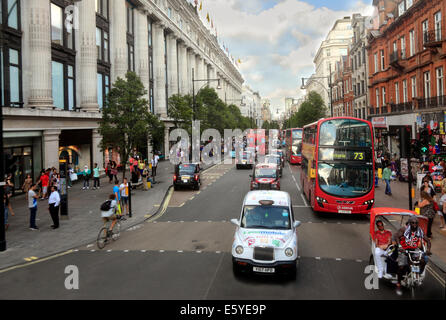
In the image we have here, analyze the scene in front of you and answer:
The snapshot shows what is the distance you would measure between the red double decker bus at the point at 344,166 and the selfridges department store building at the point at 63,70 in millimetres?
13419

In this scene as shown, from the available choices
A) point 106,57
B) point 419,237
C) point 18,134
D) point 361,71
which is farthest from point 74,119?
point 361,71

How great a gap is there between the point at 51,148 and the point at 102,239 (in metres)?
14.2

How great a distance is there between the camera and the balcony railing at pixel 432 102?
2643cm

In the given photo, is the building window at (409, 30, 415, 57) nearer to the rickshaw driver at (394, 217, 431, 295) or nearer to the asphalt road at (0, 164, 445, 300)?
the asphalt road at (0, 164, 445, 300)

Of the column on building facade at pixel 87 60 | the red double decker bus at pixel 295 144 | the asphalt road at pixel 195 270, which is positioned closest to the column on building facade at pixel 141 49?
the column on building facade at pixel 87 60

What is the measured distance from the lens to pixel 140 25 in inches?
1598

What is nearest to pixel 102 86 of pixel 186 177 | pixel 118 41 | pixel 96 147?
pixel 118 41

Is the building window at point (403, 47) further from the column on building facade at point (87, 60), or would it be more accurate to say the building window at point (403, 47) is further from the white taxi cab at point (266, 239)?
the white taxi cab at point (266, 239)

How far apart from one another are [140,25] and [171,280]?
124 ft

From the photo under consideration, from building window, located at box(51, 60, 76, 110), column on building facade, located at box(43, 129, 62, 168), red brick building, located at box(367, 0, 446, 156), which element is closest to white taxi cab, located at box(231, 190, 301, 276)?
red brick building, located at box(367, 0, 446, 156)

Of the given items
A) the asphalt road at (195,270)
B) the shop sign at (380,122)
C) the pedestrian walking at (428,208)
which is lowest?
the asphalt road at (195,270)

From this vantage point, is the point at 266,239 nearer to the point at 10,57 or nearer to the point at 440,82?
the point at 10,57
